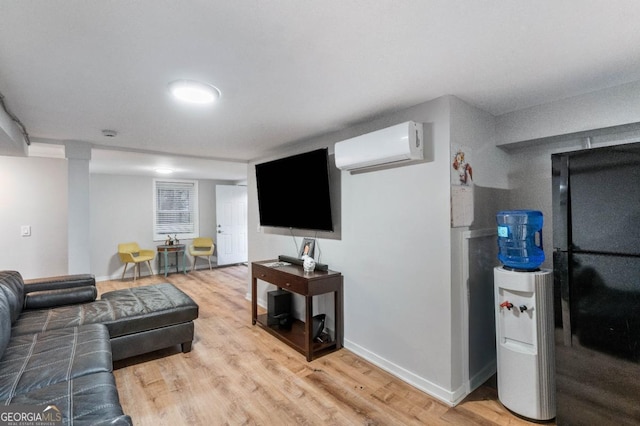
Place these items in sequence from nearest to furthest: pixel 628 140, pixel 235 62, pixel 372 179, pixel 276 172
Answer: pixel 235 62
pixel 628 140
pixel 372 179
pixel 276 172

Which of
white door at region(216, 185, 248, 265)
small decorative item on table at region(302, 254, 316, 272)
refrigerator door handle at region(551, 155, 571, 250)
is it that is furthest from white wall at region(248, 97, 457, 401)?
white door at region(216, 185, 248, 265)

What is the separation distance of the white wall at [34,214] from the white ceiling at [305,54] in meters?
2.59

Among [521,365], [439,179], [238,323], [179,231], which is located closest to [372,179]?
[439,179]

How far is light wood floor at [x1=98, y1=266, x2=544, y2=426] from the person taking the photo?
1.95 meters

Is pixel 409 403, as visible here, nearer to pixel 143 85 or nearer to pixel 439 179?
pixel 439 179

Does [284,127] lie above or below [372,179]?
above

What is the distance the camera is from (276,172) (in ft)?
11.7

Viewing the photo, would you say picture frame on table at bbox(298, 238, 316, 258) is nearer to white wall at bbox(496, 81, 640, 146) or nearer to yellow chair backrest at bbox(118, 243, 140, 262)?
white wall at bbox(496, 81, 640, 146)

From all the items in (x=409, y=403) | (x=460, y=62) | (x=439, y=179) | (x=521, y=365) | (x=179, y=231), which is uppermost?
(x=460, y=62)

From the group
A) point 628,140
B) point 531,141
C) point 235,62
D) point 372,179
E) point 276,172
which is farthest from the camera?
point 276,172

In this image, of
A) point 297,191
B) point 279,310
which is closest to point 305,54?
point 297,191

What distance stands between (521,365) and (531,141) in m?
1.66

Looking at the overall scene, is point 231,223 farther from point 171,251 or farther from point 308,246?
point 308,246

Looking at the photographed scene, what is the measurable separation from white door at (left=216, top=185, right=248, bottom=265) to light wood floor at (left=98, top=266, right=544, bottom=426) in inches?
168
